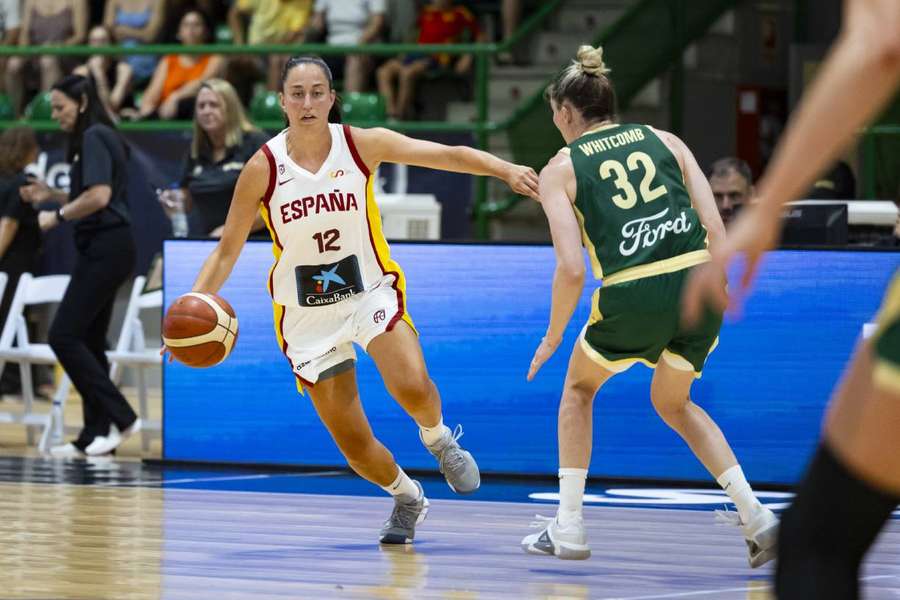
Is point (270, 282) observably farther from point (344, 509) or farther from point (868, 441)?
point (868, 441)

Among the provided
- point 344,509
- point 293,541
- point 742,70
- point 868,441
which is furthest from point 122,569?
point 742,70

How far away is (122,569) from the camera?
17.5ft

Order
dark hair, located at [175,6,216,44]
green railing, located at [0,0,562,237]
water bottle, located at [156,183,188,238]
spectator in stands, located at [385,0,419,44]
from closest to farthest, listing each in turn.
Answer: water bottle, located at [156,183,188,238], green railing, located at [0,0,562,237], spectator in stands, located at [385,0,419,44], dark hair, located at [175,6,216,44]

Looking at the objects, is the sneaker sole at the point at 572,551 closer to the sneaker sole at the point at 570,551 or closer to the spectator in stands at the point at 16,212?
the sneaker sole at the point at 570,551

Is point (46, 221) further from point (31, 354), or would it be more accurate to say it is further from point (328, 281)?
point (328, 281)

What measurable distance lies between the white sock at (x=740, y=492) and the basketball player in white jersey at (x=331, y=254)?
1.16 meters

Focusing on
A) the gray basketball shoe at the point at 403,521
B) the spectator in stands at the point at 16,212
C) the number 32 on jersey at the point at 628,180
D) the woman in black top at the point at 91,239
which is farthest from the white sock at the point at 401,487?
the spectator in stands at the point at 16,212

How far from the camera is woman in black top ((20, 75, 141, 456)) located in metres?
8.97

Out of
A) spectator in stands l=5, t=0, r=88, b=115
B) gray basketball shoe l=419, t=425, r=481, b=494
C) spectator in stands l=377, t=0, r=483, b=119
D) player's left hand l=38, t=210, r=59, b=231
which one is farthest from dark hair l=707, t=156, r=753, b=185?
spectator in stands l=5, t=0, r=88, b=115

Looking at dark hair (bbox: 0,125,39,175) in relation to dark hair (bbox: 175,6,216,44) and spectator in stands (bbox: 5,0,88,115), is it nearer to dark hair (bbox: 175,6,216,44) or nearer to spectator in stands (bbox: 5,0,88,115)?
spectator in stands (bbox: 5,0,88,115)

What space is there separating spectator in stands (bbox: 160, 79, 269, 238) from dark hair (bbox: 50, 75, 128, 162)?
522mm

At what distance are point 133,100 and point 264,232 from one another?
541 centimetres

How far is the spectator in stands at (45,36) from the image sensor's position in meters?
14.1

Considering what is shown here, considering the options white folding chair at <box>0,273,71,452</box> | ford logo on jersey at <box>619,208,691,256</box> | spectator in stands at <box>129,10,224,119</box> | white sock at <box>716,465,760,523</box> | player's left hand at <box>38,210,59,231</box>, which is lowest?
white folding chair at <box>0,273,71,452</box>
